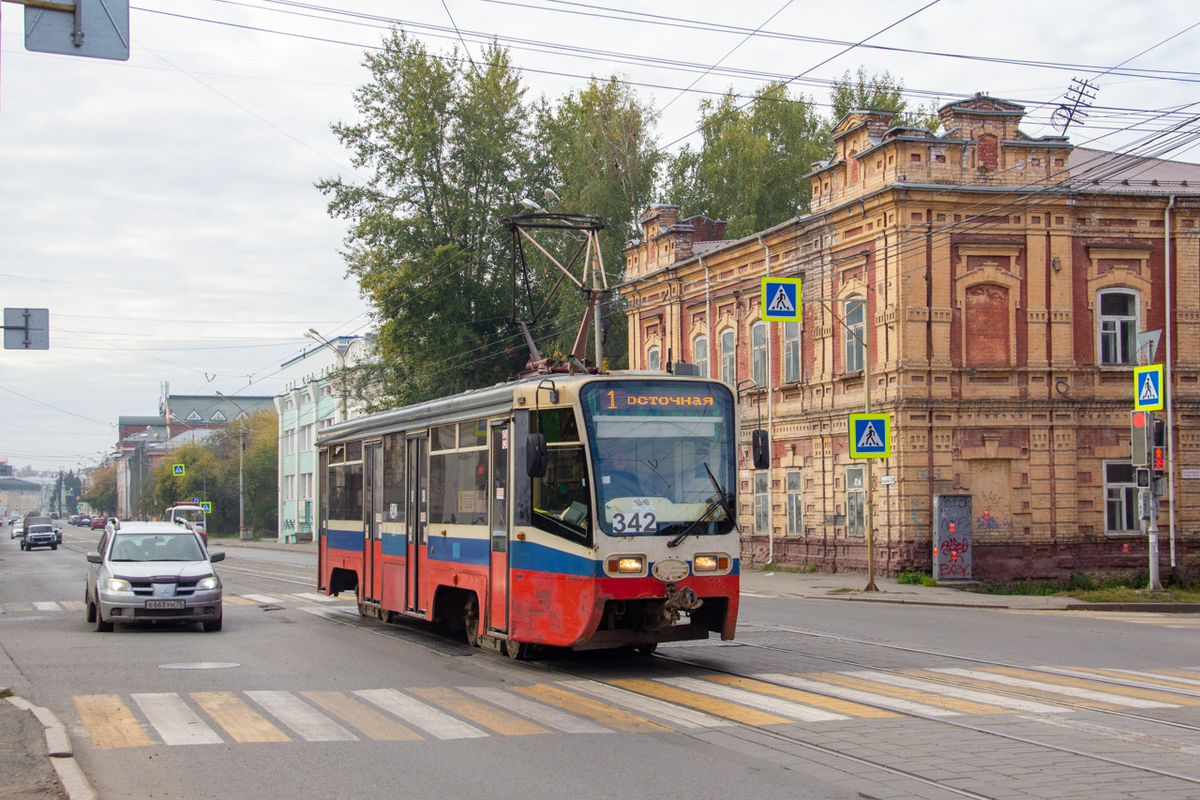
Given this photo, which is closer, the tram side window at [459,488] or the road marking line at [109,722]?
the road marking line at [109,722]

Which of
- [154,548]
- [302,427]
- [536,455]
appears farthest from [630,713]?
[302,427]

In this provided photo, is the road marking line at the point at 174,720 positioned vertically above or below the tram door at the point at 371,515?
below

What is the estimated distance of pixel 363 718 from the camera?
9648 mm

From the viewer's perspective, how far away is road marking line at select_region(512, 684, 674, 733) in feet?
30.1

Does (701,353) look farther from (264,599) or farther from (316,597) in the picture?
(264,599)

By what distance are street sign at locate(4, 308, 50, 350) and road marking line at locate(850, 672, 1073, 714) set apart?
1475 centimetres

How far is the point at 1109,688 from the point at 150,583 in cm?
1242

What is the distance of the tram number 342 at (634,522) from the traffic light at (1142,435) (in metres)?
15.7

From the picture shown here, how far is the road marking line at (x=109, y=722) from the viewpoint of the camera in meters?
8.75

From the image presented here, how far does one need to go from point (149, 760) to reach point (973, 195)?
24.1 metres

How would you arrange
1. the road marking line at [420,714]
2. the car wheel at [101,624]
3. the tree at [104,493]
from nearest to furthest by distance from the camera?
the road marking line at [420,714]
the car wheel at [101,624]
the tree at [104,493]

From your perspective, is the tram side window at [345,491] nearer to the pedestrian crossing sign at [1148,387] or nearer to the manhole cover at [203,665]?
the manhole cover at [203,665]

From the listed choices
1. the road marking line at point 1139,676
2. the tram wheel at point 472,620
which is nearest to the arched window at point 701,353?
the tram wheel at point 472,620

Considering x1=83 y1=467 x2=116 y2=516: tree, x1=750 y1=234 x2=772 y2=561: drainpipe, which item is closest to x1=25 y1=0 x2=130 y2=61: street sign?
x1=750 y1=234 x2=772 y2=561: drainpipe
